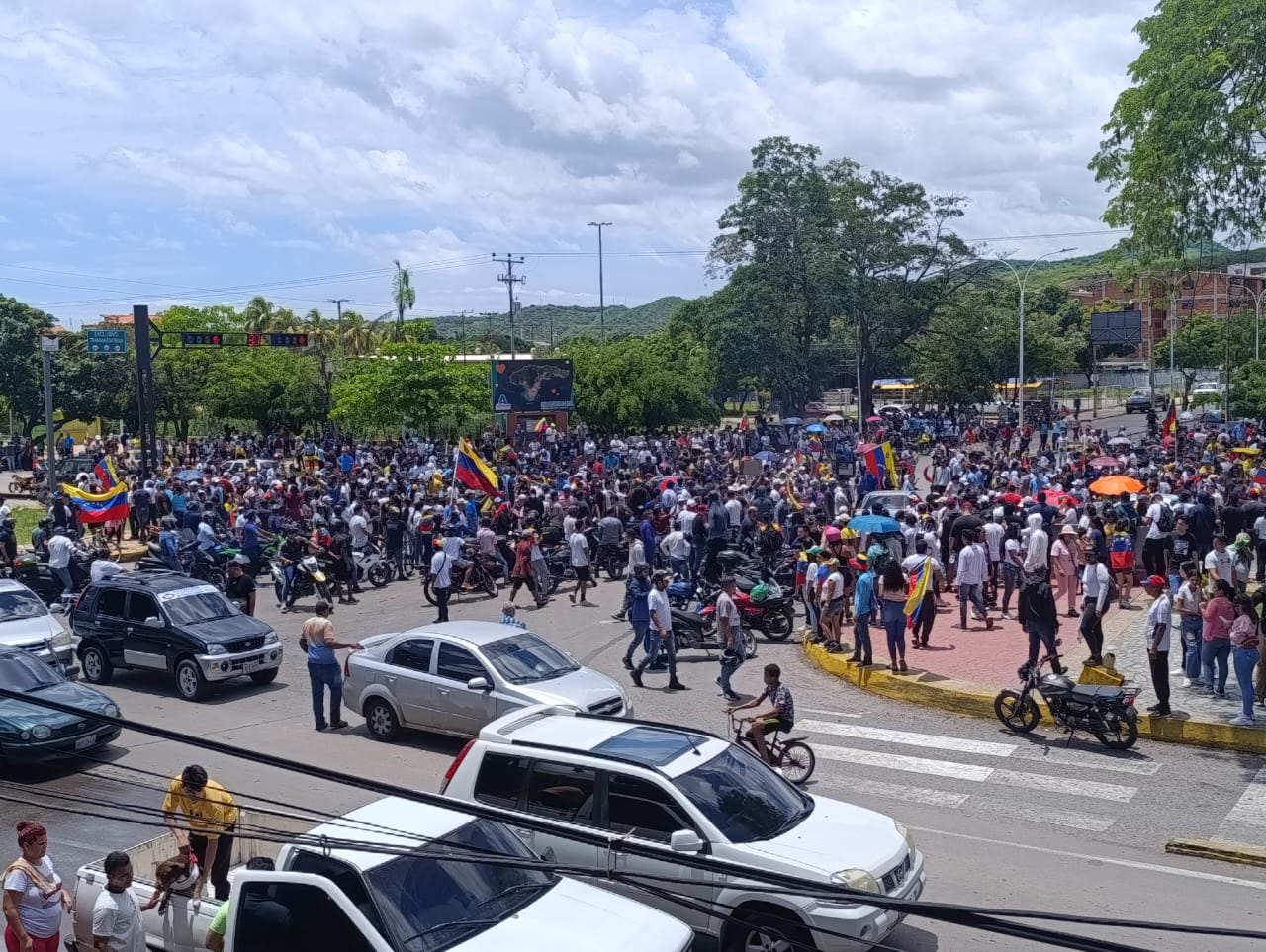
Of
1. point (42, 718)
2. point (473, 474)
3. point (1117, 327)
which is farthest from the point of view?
point (1117, 327)

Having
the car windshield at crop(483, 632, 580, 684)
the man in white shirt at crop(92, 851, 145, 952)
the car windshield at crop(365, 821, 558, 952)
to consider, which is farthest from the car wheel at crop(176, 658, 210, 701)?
the car windshield at crop(365, 821, 558, 952)

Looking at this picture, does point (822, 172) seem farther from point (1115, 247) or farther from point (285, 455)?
point (1115, 247)

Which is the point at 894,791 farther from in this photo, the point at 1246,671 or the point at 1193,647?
the point at 1193,647

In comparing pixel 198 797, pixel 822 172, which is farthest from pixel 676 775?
pixel 822 172

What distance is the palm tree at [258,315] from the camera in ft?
284

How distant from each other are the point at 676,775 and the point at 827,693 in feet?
25.5

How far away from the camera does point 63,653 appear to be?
1578cm

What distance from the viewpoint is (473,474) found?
83.9 feet

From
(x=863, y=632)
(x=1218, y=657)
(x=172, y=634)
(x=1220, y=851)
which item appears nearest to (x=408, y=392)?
(x=172, y=634)

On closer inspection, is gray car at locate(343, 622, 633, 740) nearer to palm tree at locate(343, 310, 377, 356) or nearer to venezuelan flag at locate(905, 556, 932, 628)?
venezuelan flag at locate(905, 556, 932, 628)

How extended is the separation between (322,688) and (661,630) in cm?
426

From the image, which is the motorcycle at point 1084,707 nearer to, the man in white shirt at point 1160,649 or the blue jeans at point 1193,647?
the man in white shirt at point 1160,649

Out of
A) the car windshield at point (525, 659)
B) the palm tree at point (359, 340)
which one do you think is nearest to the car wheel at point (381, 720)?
the car windshield at point (525, 659)

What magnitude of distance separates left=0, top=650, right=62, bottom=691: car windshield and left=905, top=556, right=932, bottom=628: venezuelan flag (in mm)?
10115
